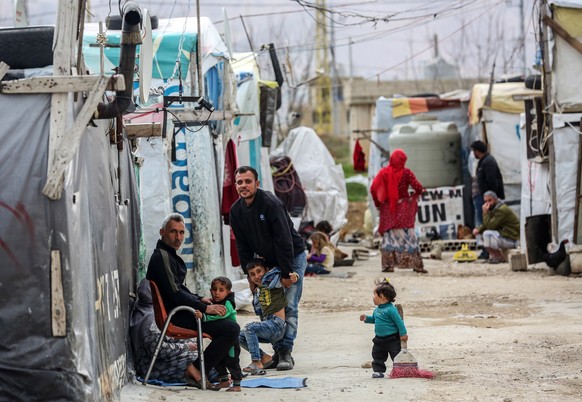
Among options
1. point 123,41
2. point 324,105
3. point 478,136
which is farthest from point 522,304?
point 324,105

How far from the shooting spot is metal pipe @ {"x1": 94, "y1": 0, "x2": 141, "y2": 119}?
7320 mm

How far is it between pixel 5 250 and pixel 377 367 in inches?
139

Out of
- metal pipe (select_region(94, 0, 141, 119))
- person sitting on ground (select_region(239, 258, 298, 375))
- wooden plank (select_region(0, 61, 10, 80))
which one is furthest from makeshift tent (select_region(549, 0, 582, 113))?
wooden plank (select_region(0, 61, 10, 80))

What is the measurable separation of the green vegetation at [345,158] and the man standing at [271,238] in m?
29.4

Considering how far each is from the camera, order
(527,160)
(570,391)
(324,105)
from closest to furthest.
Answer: (570,391) < (527,160) < (324,105)

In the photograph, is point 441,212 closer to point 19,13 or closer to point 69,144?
point 19,13

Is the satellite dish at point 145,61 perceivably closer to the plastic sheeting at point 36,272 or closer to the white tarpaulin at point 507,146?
the plastic sheeting at point 36,272

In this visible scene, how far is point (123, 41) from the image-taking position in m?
7.37

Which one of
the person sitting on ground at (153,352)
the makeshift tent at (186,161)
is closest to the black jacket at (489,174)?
the makeshift tent at (186,161)

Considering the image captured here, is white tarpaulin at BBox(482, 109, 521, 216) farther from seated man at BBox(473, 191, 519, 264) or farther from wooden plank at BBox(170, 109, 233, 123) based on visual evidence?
wooden plank at BBox(170, 109, 233, 123)

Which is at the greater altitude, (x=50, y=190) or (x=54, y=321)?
(x=50, y=190)

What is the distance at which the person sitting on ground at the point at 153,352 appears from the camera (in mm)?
8930

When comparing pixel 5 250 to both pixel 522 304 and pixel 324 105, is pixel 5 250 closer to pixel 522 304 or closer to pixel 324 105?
pixel 522 304

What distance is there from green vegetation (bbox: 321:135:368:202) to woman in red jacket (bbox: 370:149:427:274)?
2058 cm
